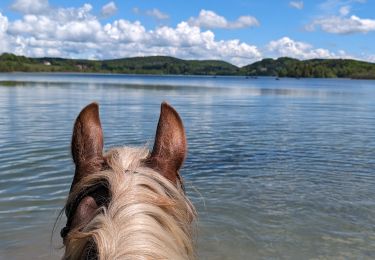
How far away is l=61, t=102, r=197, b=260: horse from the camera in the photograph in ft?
4.86

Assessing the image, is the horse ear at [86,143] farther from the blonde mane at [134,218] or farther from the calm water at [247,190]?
the calm water at [247,190]

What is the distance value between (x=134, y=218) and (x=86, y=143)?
0.68 metres

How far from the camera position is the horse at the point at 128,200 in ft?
4.86

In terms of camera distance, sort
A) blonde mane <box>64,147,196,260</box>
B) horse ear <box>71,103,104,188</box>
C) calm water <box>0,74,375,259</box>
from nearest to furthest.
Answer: blonde mane <box>64,147,196,260</box>, horse ear <box>71,103,104,188</box>, calm water <box>0,74,375,259</box>

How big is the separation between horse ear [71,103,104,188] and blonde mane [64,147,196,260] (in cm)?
10

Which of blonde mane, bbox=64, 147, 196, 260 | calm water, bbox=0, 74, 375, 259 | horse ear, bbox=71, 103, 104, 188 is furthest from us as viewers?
calm water, bbox=0, 74, 375, 259

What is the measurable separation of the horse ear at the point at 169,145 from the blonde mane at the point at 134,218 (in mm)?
87

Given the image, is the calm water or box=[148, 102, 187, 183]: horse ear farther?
the calm water

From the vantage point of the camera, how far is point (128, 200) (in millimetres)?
1624

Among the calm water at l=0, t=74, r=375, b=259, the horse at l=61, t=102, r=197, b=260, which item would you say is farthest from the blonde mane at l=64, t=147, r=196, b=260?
the calm water at l=0, t=74, r=375, b=259

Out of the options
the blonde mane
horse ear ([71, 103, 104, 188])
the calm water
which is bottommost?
the calm water

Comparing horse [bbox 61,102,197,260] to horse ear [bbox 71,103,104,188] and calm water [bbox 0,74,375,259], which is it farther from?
calm water [bbox 0,74,375,259]

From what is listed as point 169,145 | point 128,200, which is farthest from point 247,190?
point 128,200

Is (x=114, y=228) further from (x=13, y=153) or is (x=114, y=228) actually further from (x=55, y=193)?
(x=13, y=153)
